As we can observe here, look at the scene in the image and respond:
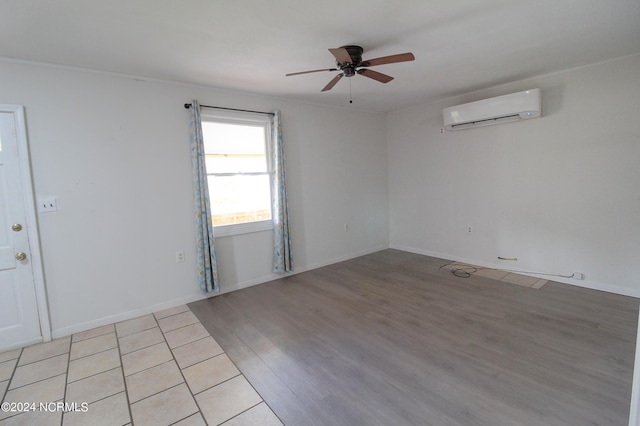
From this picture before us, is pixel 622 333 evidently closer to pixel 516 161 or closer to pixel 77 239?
pixel 516 161

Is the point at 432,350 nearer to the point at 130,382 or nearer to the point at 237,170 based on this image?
the point at 130,382

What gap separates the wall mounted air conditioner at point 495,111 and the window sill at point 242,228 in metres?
3.01

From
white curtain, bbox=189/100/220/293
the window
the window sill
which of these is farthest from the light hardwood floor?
the window

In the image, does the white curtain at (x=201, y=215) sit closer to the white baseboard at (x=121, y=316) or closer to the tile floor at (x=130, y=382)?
the white baseboard at (x=121, y=316)

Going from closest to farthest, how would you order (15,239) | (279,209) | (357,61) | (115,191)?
(357,61) < (15,239) < (115,191) < (279,209)

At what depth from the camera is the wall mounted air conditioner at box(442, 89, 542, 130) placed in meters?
3.51

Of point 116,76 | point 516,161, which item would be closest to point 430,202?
point 516,161

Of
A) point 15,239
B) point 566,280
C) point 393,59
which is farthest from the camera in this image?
point 566,280

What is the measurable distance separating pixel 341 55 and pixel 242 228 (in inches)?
98.2

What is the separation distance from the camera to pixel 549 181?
369 cm

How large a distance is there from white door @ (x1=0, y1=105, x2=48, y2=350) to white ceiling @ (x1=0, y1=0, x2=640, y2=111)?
0.67 m

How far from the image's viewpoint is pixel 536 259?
3.89m

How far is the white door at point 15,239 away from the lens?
101 inches

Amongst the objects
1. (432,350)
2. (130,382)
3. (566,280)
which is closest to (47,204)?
(130,382)
